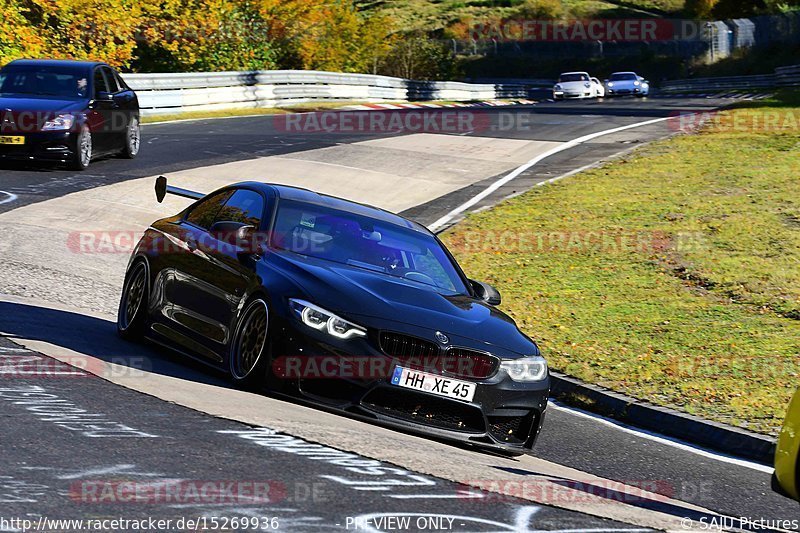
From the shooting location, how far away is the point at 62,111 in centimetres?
1908

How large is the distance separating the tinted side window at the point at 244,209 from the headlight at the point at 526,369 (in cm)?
222

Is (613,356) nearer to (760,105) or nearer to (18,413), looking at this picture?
(18,413)

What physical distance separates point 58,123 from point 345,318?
1243 cm

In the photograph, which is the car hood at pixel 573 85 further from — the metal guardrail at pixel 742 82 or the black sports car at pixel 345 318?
the black sports car at pixel 345 318

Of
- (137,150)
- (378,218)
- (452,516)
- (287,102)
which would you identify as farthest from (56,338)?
(287,102)

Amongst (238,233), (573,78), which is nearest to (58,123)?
(238,233)

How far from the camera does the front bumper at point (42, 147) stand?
19.0 meters

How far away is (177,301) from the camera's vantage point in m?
9.47

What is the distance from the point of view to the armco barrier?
33.4 m

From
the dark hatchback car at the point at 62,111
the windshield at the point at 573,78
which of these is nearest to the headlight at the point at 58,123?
the dark hatchback car at the point at 62,111

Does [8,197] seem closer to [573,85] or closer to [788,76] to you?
[573,85]

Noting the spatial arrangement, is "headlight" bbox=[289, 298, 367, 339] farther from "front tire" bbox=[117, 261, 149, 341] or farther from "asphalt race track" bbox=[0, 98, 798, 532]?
"front tire" bbox=[117, 261, 149, 341]

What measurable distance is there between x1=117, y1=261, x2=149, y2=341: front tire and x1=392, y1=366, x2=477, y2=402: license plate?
293 cm

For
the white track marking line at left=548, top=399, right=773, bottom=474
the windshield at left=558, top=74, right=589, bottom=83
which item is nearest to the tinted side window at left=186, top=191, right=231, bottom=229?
the white track marking line at left=548, top=399, right=773, bottom=474
